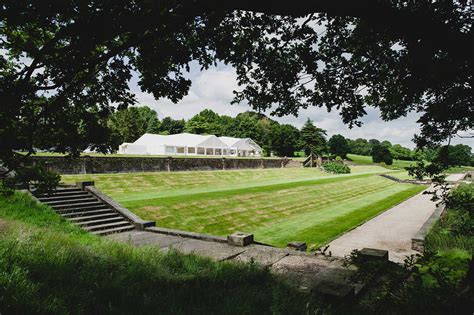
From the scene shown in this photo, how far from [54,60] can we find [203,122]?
91.9 meters

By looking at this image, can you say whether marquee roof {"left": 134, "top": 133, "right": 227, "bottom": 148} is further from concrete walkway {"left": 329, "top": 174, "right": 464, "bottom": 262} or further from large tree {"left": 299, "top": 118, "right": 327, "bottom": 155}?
concrete walkway {"left": 329, "top": 174, "right": 464, "bottom": 262}

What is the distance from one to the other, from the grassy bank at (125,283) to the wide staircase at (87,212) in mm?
5146

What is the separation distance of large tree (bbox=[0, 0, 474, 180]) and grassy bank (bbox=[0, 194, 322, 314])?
1795 mm

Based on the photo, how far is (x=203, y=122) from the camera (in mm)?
94938

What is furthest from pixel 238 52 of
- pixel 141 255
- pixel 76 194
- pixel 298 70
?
pixel 76 194

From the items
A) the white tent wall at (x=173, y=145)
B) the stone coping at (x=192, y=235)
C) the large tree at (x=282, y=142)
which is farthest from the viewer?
the large tree at (x=282, y=142)

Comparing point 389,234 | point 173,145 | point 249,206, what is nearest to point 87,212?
point 249,206

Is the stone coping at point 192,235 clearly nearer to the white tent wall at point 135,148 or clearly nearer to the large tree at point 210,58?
the large tree at point 210,58

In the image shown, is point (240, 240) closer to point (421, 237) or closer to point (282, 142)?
point (421, 237)

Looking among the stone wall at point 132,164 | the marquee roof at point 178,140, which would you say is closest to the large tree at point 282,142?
the marquee roof at point 178,140

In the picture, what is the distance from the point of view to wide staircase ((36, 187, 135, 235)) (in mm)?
11938

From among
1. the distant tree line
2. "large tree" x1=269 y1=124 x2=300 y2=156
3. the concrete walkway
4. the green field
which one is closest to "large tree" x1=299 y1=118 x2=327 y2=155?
the distant tree line

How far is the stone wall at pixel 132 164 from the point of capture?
22.0 m

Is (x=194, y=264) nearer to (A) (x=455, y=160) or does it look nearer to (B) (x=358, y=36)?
(A) (x=455, y=160)
